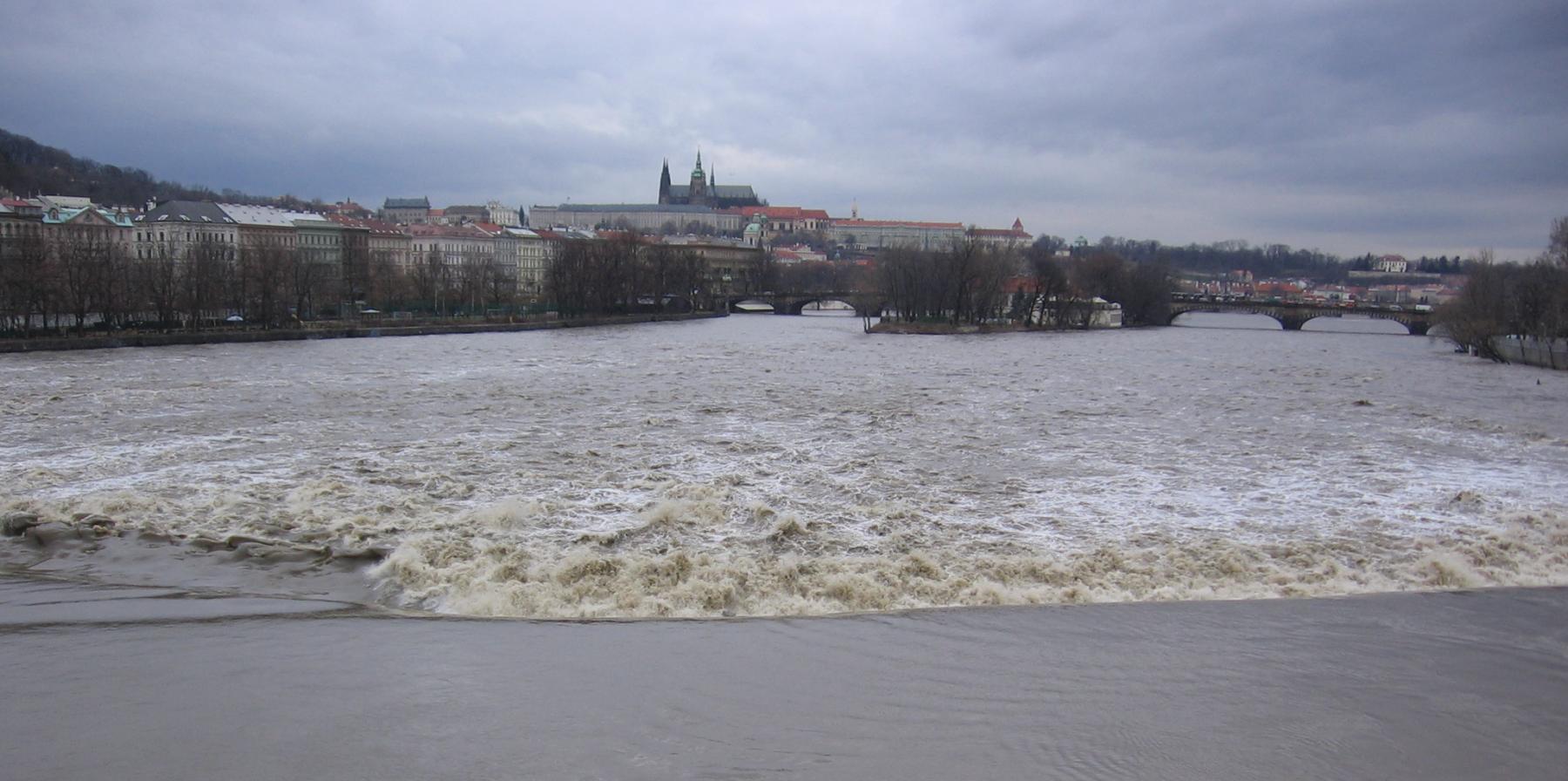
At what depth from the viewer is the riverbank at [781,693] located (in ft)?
18.8

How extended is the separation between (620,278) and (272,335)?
107 feet

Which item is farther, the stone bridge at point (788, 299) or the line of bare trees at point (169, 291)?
the stone bridge at point (788, 299)

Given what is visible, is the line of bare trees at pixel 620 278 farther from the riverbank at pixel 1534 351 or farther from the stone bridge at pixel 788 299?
the riverbank at pixel 1534 351

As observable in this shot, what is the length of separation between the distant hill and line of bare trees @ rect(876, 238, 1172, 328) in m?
79.2

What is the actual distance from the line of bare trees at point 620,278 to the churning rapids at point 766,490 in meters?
45.5

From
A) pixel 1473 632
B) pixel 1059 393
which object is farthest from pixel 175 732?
pixel 1059 393

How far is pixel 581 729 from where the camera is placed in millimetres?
6035

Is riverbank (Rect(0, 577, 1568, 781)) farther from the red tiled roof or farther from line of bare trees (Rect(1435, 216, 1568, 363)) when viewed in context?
the red tiled roof

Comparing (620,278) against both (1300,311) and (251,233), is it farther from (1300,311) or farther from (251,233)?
(1300,311)

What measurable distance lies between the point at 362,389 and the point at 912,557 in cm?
2061

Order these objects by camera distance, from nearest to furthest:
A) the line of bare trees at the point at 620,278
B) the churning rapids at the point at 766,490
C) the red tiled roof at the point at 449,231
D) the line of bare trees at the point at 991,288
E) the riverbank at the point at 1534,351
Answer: the churning rapids at the point at 766,490
the riverbank at the point at 1534,351
the line of bare trees at the point at 991,288
the line of bare trees at the point at 620,278
the red tiled roof at the point at 449,231

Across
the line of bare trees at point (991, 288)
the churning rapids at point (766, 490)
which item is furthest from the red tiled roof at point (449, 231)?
the churning rapids at point (766, 490)

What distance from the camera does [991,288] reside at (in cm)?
7019

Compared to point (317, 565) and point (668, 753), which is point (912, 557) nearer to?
point (668, 753)
